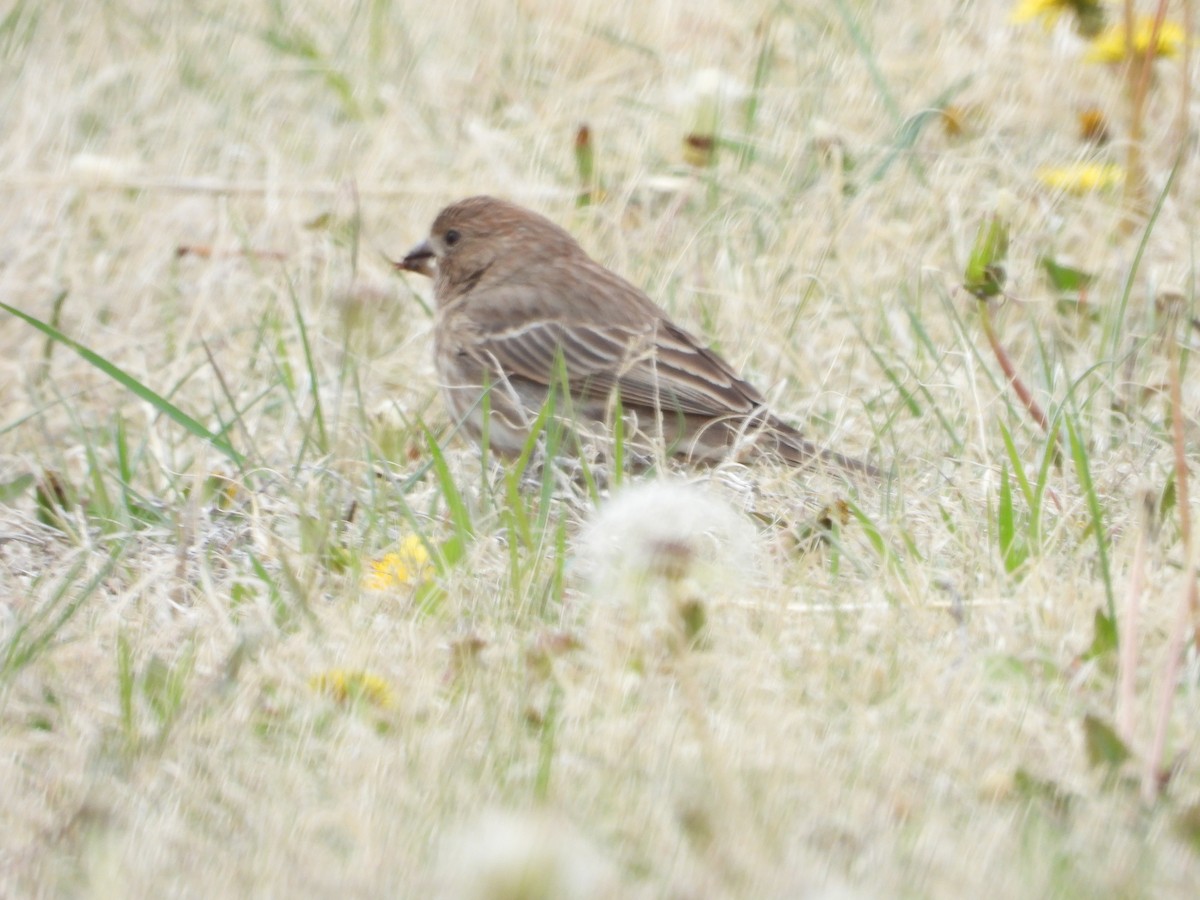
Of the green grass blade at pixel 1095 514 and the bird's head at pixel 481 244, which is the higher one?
the bird's head at pixel 481 244

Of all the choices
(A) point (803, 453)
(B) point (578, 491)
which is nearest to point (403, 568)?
(B) point (578, 491)

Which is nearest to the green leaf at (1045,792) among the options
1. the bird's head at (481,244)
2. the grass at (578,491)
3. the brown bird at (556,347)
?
the grass at (578,491)

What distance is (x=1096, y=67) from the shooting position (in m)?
5.67

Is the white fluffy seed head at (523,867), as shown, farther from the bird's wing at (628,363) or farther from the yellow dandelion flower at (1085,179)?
the yellow dandelion flower at (1085,179)

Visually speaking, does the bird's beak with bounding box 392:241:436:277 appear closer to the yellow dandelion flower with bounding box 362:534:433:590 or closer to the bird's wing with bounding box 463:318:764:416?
the bird's wing with bounding box 463:318:764:416

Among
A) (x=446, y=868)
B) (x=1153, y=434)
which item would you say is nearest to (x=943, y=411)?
(x=1153, y=434)

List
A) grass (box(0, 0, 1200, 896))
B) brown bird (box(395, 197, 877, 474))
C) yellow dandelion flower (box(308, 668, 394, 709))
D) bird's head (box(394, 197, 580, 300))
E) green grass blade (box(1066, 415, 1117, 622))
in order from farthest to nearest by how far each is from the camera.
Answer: bird's head (box(394, 197, 580, 300)), brown bird (box(395, 197, 877, 474)), green grass blade (box(1066, 415, 1117, 622)), yellow dandelion flower (box(308, 668, 394, 709)), grass (box(0, 0, 1200, 896))

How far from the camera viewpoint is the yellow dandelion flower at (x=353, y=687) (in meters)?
2.54

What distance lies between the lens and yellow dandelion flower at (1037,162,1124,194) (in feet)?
16.8

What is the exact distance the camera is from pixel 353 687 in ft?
8.40

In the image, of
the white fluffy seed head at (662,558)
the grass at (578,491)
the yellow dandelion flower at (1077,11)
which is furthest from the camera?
the yellow dandelion flower at (1077,11)

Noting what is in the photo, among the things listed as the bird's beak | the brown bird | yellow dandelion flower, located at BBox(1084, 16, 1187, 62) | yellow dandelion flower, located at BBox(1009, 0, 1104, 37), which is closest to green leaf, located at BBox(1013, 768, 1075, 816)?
the brown bird

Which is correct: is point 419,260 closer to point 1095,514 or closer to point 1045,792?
point 1095,514

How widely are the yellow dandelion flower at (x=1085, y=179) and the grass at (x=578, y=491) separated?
4 cm
